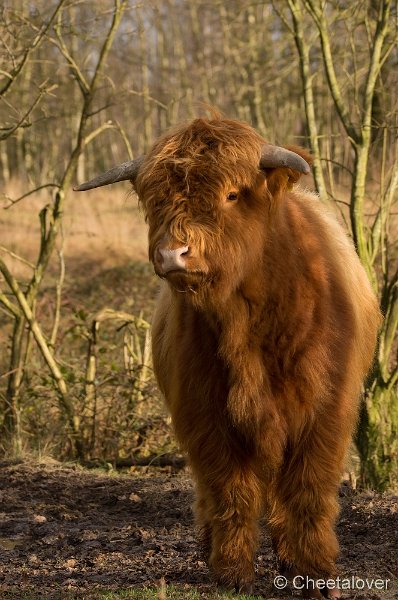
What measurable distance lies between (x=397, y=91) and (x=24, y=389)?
4.16 meters

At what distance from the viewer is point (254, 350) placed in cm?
450

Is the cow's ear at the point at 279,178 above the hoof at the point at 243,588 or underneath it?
above

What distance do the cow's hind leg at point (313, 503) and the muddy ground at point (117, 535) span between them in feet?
0.59

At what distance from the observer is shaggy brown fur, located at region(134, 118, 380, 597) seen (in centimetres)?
423

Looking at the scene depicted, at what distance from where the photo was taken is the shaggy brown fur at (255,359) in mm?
4234

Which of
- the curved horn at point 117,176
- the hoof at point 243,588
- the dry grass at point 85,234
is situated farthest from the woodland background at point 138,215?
the dry grass at point 85,234

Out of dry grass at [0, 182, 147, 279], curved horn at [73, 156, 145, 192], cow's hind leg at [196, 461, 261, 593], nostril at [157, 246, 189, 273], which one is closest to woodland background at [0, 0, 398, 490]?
curved horn at [73, 156, 145, 192]

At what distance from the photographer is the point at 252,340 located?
4.51 meters

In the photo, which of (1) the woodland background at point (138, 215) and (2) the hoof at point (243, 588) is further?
(1) the woodland background at point (138, 215)

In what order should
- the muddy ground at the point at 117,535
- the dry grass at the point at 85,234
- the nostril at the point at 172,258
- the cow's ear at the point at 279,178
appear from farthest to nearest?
1. the dry grass at the point at 85,234
2. the muddy ground at the point at 117,535
3. the cow's ear at the point at 279,178
4. the nostril at the point at 172,258

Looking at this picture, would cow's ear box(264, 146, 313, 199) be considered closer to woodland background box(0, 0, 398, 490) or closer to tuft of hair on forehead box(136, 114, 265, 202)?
tuft of hair on forehead box(136, 114, 265, 202)

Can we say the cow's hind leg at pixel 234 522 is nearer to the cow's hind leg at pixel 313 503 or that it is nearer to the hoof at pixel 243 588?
the hoof at pixel 243 588

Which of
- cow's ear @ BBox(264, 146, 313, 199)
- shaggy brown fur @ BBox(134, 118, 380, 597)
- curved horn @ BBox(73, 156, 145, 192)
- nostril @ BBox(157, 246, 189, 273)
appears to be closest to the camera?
nostril @ BBox(157, 246, 189, 273)

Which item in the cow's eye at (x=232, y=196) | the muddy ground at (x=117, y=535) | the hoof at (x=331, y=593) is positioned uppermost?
the cow's eye at (x=232, y=196)
